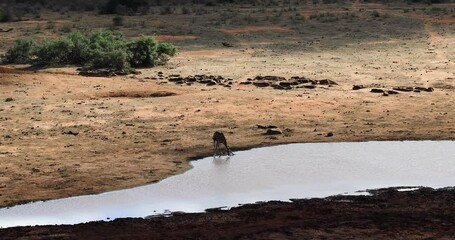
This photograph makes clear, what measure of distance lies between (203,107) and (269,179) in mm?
7664

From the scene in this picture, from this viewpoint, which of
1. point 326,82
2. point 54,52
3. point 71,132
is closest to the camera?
point 71,132

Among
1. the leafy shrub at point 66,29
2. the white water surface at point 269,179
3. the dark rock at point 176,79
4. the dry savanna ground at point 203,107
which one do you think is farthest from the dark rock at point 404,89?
the leafy shrub at point 66,29

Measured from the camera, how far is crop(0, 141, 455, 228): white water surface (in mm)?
12422

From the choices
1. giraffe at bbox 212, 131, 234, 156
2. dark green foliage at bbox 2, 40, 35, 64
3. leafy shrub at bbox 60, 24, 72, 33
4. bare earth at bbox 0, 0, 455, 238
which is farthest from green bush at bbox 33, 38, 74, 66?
giraffe at bbox 212, 131, 234, 156

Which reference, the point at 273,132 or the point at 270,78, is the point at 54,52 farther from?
the point at 273,132

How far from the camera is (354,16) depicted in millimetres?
51188

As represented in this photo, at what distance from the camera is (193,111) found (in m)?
21.3

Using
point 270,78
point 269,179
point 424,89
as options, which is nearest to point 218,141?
point 269,179

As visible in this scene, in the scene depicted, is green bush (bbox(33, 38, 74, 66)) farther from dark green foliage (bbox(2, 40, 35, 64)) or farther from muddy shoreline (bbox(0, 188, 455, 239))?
muddy shoreline (bbox(0, 188, 455, 239))

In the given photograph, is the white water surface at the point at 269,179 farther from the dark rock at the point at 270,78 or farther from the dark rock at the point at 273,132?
the dark rock at the point at 270,78

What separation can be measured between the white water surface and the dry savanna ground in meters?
0.56

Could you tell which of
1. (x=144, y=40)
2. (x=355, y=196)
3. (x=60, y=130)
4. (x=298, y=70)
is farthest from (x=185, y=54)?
(x=355, y=196)

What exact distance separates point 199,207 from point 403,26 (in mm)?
34610

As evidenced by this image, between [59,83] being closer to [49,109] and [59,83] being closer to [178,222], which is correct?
[49,109]
